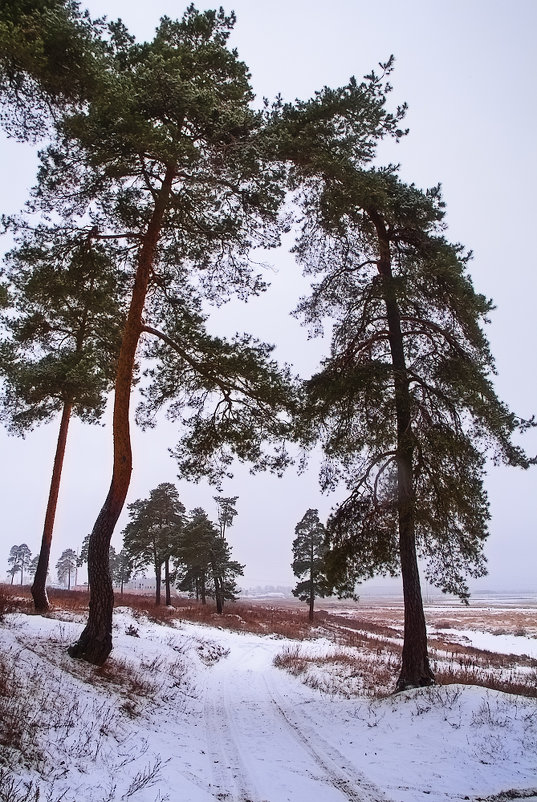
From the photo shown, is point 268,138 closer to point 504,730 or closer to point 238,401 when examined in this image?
point 238,401

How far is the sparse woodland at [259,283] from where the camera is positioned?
9.17 metres

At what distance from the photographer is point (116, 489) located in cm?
964

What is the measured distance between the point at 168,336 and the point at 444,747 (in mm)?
9377

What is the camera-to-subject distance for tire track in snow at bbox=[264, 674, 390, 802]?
17.6 feet

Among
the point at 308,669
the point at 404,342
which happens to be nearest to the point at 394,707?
the point at 308,669

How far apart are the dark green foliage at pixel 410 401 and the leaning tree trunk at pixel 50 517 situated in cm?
1019

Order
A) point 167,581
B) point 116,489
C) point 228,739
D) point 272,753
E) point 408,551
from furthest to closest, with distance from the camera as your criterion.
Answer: point 167,581 → point 408,551 → point 116,489 → point 228,739 → point 272,753

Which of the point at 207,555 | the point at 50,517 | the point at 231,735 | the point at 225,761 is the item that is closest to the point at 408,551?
the point at 231,735

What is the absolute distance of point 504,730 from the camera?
23.3 ft

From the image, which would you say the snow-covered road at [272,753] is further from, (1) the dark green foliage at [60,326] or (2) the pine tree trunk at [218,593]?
(2) the pine tree trunk at [218,593]

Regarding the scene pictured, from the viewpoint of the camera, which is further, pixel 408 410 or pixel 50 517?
pixel 50 517

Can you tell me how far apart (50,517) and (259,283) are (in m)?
11.6

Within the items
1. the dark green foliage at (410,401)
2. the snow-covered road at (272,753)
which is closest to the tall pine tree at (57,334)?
the dark green foliage at (410,401)

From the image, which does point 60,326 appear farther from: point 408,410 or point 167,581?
point 167,581
